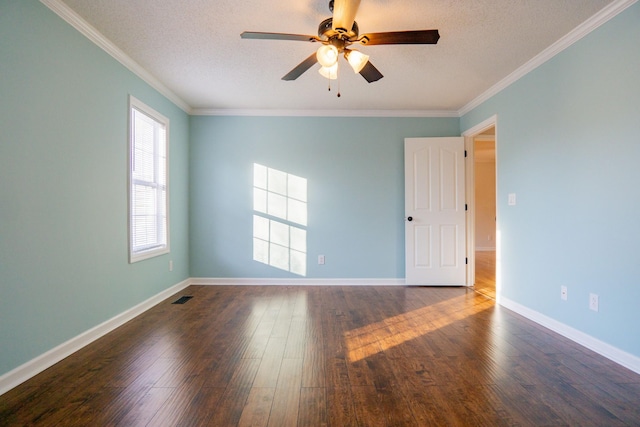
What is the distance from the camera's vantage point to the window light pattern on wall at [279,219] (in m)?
4.37

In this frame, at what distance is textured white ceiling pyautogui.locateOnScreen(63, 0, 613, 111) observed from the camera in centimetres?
218

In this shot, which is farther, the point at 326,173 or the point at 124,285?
the point at 326,173

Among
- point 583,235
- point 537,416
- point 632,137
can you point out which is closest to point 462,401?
point 537,416

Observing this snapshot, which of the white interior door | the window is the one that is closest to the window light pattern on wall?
the window

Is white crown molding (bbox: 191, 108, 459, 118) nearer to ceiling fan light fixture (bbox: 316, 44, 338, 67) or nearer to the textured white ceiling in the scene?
the textured white ceiling

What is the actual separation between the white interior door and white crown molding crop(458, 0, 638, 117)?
85cm

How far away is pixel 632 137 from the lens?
2.08 m

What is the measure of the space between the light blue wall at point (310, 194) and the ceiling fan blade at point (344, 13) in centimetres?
243

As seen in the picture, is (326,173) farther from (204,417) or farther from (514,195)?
(204,417)

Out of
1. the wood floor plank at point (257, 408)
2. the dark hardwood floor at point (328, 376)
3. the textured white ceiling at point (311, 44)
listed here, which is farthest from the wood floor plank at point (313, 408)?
the textured white ceiling at point (311, 44)

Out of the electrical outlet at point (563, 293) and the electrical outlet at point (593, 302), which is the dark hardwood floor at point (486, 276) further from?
the electrical outlet at point (593, 302)

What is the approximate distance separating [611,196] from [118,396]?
338cm

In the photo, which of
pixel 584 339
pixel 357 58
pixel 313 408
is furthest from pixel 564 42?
pixel 313 408

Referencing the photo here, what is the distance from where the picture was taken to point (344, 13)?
1.82m
